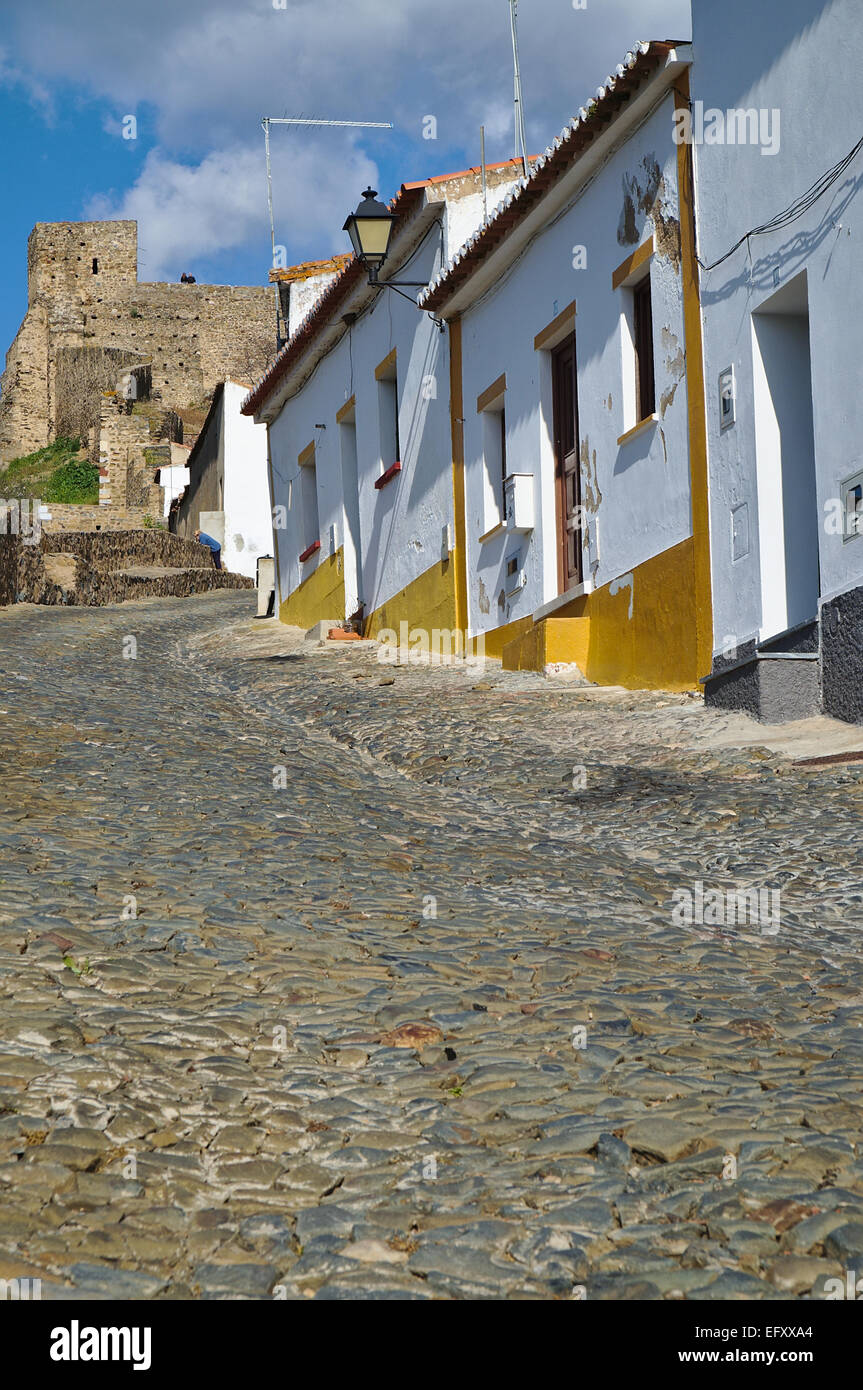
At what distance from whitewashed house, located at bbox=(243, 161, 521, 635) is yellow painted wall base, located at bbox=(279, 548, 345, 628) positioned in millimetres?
28

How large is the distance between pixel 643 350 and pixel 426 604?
5.19 meters

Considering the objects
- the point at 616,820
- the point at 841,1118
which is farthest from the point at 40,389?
the point at 841,1118

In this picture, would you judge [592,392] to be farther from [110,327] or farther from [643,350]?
[110,327]

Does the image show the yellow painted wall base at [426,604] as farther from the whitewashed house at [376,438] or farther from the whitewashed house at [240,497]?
the whitewashed house at [240,497]

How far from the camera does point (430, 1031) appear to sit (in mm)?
4047

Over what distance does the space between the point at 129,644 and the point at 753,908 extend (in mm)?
13008

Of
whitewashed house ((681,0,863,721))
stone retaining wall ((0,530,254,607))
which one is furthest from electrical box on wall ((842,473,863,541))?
stone retaining wall ((0,530,254,607))

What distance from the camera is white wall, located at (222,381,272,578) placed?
118 feet

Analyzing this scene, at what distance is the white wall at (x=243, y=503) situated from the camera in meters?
36.1

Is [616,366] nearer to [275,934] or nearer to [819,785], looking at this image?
[819,785]

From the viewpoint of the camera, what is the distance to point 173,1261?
276 centimetres

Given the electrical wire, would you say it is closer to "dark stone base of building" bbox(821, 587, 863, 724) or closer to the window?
the window

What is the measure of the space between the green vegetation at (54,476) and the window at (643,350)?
3837 centimetres

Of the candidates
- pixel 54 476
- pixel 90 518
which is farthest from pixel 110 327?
pixel 90 518
